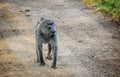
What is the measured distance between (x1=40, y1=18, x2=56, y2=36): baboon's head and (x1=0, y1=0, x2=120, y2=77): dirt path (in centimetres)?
88

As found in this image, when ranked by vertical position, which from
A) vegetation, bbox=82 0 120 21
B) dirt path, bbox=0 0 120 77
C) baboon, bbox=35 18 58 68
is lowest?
dirt path, bbox=0 0 120 77

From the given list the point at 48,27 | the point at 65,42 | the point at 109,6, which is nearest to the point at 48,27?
the point at 48,27

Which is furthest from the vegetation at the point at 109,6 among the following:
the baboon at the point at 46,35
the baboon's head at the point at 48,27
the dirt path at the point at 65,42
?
the baboon's head at the point at 48,27

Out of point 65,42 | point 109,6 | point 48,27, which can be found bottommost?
point 65,42

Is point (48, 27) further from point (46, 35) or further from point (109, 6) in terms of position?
point (109, 6)

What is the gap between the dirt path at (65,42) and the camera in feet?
29.1

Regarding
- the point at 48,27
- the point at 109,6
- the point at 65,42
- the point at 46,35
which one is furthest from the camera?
the point at 109,6

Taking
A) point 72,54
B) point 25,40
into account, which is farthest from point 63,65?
point 25,40

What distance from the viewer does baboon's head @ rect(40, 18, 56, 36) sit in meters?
8.48

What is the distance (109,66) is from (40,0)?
36.3ft

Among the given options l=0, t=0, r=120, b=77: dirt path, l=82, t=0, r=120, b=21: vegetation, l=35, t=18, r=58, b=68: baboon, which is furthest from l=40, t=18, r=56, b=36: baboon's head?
l=82, t=0, r=120, b=21: vegetation

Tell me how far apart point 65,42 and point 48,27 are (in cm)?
305

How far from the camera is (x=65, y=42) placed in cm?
1152

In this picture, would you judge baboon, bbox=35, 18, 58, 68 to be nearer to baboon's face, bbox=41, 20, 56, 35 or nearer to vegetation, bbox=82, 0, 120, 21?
baboon's face, bbox=41, 20, 56, 35
